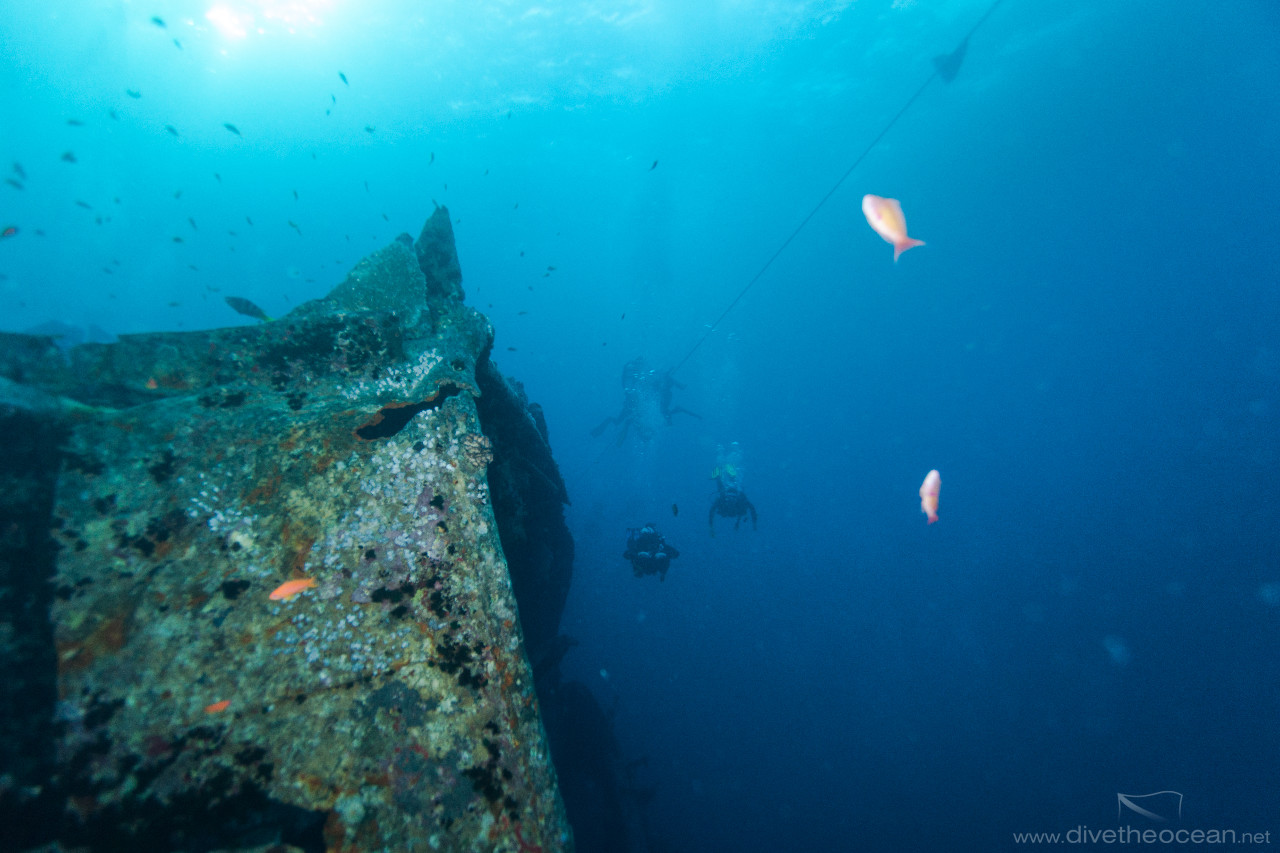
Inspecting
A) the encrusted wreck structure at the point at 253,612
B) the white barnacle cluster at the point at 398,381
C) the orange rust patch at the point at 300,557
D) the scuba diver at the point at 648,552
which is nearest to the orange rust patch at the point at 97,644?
the encrusted wreck structure at the point at 253,612

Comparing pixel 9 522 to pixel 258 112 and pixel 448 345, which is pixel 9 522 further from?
pixel 258 112

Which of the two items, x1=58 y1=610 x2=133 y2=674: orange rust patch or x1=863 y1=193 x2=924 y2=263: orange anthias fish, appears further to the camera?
x1=863 y1=193 x2=924 y2=263: orange anthias fish

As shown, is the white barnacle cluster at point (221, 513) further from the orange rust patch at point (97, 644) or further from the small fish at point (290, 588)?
the orange rust patch at point (97, 644)

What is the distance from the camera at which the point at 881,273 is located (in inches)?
2837

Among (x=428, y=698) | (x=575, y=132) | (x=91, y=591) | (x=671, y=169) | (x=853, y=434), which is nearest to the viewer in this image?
(x=91, y=591)

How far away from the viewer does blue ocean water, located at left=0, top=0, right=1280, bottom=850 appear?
659 inches

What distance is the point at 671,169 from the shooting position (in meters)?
43.8

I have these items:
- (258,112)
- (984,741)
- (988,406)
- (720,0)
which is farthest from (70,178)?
(988,406)

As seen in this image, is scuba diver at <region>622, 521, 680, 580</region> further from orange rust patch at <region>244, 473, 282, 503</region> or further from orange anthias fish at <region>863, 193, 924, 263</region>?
orange rust patch at <region>244, 473, 282, 503</region>

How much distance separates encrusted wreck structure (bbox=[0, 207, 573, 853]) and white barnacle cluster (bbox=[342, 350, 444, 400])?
0.02 meters

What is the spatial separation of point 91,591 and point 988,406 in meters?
80.3

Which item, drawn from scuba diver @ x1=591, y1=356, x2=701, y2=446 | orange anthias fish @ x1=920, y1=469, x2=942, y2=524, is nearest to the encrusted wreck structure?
orange anthias fish @ x1=920, y1=469, x2=942, y2=524

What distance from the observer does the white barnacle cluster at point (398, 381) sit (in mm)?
2896

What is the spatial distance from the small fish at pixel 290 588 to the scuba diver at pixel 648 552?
9008mm
